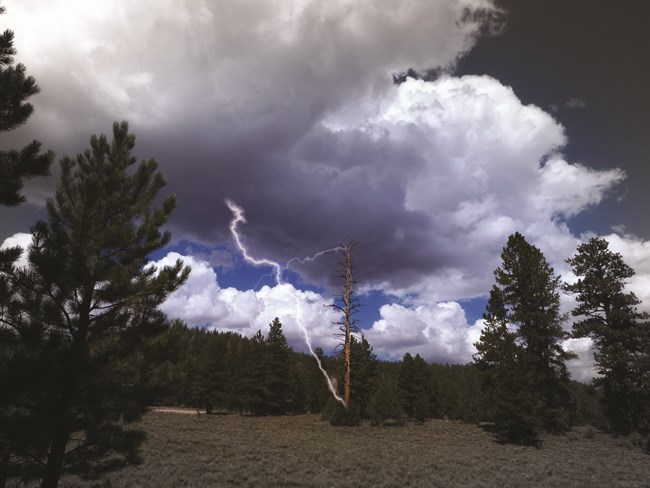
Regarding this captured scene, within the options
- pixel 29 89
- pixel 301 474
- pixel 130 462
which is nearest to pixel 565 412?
pixel 301 474

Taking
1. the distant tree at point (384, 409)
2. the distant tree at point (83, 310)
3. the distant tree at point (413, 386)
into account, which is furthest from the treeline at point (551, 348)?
the distant tree at point (413, 386)

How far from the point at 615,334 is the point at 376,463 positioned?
58.7 feet

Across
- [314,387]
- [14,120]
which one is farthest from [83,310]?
[314,387]

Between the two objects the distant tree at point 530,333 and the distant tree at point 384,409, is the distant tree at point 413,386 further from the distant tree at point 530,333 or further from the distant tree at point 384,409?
the distant tree at point 530,333

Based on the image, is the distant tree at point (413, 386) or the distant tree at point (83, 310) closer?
the distant tree at point (83, 310)

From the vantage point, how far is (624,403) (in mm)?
22172

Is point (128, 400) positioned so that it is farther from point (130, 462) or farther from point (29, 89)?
point (29, 89)

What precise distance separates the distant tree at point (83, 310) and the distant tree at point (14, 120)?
0.96 meters

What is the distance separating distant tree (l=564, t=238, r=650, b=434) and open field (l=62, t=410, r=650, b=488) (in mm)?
2732

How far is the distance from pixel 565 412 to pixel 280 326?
1305 inches

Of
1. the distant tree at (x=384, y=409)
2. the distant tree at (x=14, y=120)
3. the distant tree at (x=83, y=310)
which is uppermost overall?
the distant tree at (x=14, y=120)

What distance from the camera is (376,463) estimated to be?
13648 mm

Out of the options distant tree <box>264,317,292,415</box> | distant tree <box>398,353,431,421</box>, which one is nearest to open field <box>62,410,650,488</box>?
distant tree <box>264,317,292,415</box>

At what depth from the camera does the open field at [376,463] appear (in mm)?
11406
